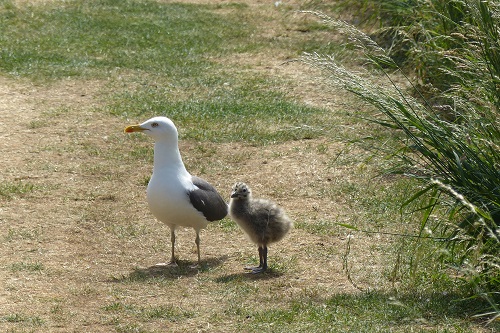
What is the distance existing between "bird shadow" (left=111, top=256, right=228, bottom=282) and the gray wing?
38 cm

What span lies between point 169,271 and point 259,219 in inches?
31.8

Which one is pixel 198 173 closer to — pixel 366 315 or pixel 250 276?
pixel 250 276

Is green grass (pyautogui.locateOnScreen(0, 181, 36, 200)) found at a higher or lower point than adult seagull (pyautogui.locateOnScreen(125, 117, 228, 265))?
Answer: lower

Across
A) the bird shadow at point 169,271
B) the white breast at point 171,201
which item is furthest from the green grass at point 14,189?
the bird shadow at point 169,271

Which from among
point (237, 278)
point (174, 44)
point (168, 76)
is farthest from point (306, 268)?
point (174, 44)

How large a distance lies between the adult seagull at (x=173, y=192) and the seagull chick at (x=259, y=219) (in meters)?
0.23

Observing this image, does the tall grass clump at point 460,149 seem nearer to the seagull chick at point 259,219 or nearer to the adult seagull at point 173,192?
the seagull chick at point 259,219

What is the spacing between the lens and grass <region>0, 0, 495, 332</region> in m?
6.10

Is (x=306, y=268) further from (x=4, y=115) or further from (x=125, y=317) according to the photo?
(x=4, y=115)

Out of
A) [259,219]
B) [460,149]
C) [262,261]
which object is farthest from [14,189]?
[460,149]

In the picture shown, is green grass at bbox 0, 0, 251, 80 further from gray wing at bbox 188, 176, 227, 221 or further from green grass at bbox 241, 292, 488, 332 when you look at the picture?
green grass at bbox 241, 292, 488, 332

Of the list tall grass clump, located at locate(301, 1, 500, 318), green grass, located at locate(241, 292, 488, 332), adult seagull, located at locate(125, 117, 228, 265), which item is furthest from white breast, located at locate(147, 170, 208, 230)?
tall grass clump, located at locate(301, 1, 500, 318)

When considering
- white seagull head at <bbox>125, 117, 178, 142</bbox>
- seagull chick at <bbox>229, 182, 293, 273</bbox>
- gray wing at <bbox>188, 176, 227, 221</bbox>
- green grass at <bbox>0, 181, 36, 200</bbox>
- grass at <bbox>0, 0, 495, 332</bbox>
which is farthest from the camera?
green grass at <bbox>0, 181, 36, 200</bbox>

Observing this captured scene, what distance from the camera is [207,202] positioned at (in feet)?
24.3
